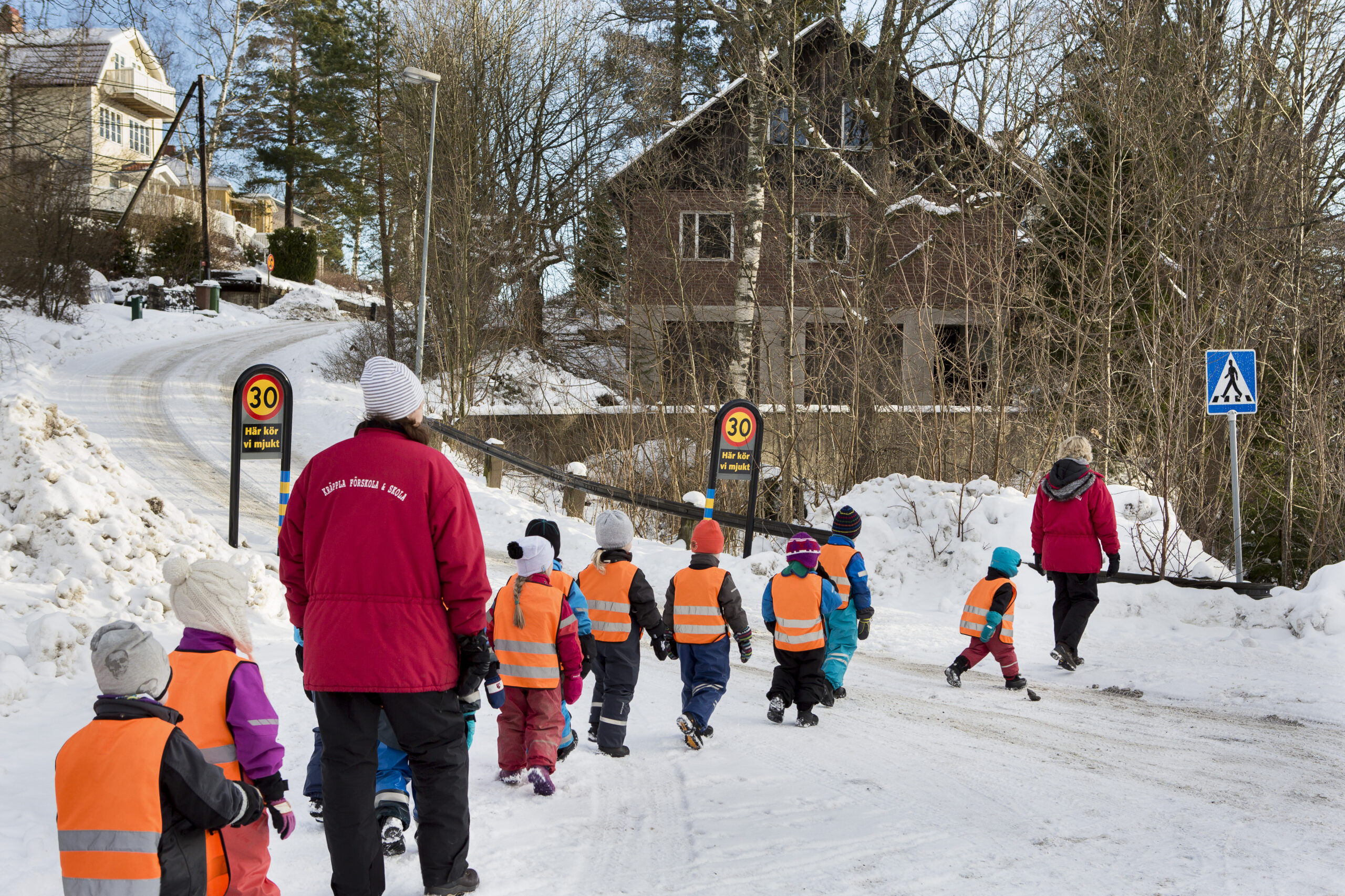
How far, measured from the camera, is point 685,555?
1216 cm

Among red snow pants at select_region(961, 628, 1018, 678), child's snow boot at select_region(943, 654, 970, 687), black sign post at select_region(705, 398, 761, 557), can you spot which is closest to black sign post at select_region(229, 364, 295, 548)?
black sign post at select_region(705, 398, 761, 557)

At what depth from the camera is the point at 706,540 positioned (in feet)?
20.7

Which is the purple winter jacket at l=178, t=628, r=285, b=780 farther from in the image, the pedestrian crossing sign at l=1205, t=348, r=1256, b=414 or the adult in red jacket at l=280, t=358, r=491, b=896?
the pedestrian crossing sign at l=1205, t=348, r=1256, b=414

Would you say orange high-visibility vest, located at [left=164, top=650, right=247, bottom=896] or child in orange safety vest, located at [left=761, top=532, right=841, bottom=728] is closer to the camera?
orange high-visibility vest, located at [left=164, top=650, right=247, bottom=896]

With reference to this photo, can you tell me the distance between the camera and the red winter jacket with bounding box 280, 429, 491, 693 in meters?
3.30

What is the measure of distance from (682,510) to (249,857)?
989 centimetres

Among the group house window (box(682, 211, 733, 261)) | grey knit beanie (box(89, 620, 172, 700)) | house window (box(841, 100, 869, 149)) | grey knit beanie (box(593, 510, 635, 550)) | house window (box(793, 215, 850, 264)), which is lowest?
grey knit beanie (box(89, 620, 172, 700))

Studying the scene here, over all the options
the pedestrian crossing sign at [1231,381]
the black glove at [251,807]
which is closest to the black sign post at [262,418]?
the black glove at [251,807]

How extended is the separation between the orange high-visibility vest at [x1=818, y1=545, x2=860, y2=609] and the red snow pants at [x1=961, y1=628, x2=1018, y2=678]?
118 cm

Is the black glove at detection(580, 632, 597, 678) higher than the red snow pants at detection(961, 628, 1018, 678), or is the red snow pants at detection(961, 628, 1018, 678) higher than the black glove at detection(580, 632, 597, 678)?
the black glove at detection(580, 632, 597, 678)

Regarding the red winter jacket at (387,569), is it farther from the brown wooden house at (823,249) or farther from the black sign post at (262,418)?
the brown wooden house at (823,249)

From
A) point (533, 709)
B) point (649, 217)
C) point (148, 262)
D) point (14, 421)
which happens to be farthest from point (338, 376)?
point (533, 709)

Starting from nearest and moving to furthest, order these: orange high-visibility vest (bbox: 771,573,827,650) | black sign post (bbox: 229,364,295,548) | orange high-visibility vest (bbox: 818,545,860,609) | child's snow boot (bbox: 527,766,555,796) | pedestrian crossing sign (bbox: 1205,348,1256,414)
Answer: child's snow boot (bbox: 527,766,555,796)
orange high-visibility vest (bbox: 771,573,827,650)
orange high-visibility vest (bbox: 818,545,860,609)
black sign post (bbox: 229,364,295,548)
pedestrian crossing sign (bbox: 1205,348,1256,414)

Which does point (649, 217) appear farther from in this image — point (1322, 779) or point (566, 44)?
point (1322, 779)
